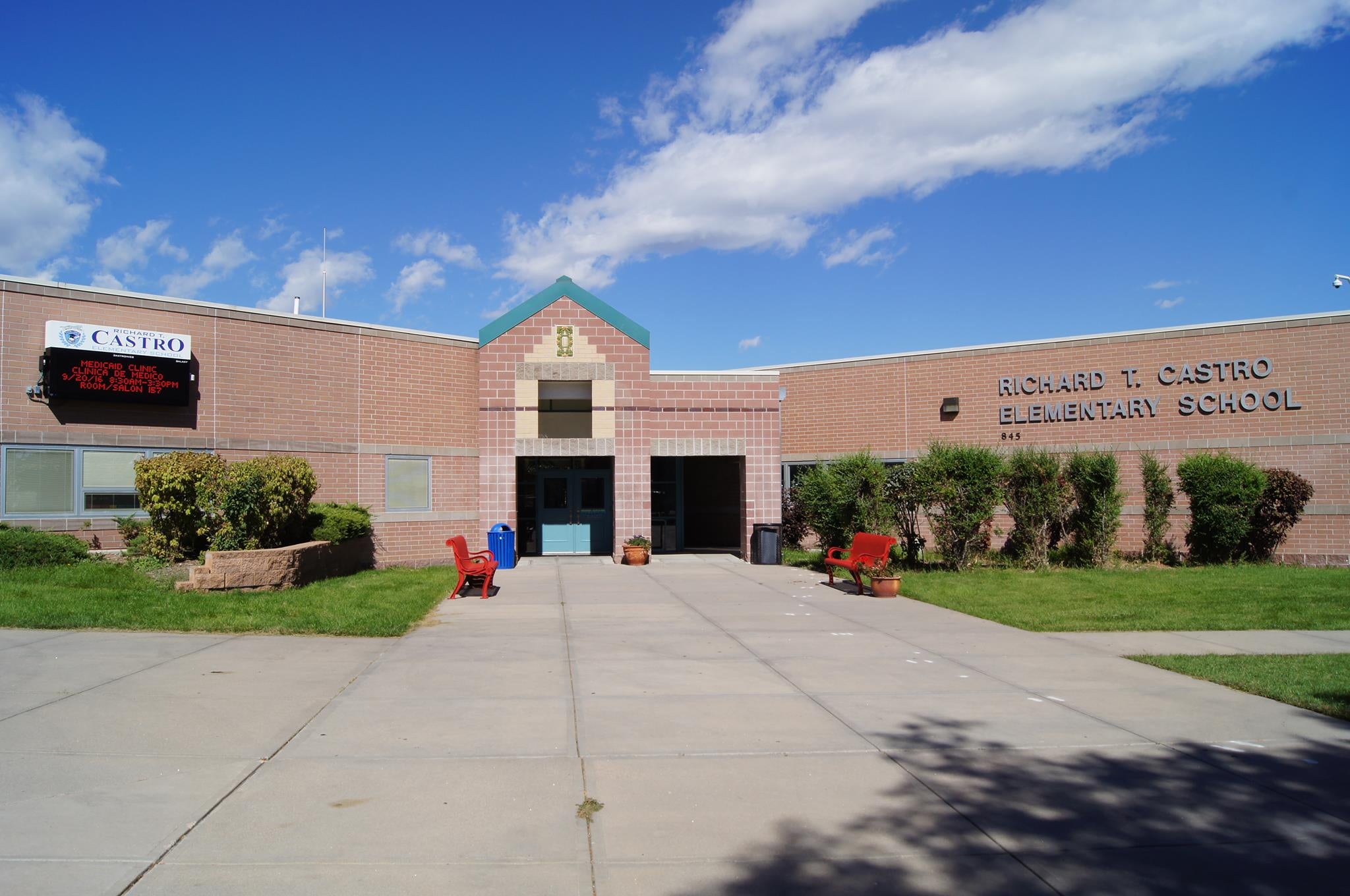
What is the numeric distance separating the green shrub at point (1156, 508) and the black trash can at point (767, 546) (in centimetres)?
848

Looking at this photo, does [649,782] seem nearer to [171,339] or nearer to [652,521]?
[171,339]

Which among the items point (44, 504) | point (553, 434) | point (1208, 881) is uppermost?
point (553, 434)

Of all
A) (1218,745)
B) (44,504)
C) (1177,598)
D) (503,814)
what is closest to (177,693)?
(503,814)

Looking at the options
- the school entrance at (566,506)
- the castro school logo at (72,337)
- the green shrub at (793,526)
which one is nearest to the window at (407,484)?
the school entrance at (566,506)

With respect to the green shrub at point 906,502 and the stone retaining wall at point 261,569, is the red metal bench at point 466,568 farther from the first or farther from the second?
the green shrub at point 906,502

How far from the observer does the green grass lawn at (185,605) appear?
35.5 feet

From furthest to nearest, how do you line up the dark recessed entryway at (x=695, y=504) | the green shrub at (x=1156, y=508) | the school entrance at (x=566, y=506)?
the dark recessed entryway at (x=695, y=504)
the school entrance at (x=566, y=506)
the green shrub at (x=1156, y=508)

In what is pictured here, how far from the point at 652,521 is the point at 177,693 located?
59.3 ft

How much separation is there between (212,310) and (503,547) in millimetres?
7487

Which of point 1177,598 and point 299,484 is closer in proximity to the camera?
point 1177,598

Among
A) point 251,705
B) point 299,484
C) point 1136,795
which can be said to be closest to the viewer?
point 1136,795

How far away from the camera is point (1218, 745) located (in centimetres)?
663

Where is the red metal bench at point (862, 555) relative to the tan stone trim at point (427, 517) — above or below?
below

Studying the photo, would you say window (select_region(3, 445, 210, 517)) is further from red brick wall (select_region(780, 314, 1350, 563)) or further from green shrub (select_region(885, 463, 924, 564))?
red brick wall (select_region(780, 314, 1350, 563))
